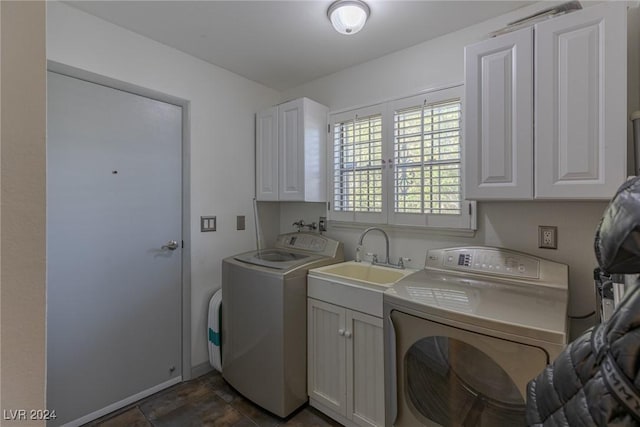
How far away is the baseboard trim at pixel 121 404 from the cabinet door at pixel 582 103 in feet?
8.74

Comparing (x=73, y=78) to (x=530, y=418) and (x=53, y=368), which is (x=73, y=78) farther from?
(x=530, y=418)

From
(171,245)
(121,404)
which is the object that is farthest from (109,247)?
(121,404)

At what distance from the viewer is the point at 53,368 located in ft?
5.55

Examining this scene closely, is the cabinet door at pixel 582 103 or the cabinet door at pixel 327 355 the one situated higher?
the cabinet door at pixel 582 103

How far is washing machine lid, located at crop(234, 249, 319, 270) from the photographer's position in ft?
6.44

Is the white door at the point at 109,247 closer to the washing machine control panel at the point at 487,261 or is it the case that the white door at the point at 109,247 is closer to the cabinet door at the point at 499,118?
the washing machine control panel at the point at 487,261

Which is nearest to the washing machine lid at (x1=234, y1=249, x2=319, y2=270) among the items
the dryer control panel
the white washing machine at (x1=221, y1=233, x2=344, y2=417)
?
the white washing machine at (x1=221, y1=233, x2=344, y2=417)

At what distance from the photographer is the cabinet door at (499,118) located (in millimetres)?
1398

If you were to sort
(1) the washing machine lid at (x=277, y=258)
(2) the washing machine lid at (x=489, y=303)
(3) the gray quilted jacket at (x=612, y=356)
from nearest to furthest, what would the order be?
1. (3) the gray quilted jacket at (x=612, y=356)
2. (2) the washing machine lid at (x=489, y=303)
3. (1) the washing machine lid at (x=277, y=258)

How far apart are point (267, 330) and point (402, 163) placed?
1.45 meters

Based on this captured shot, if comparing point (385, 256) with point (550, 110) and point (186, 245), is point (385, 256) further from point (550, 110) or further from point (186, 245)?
point (186, 245)

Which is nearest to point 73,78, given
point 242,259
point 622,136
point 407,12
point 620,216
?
point 242,259

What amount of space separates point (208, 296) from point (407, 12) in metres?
2.43

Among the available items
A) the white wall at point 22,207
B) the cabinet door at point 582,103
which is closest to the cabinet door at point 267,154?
the cabinet door at point 582,103
